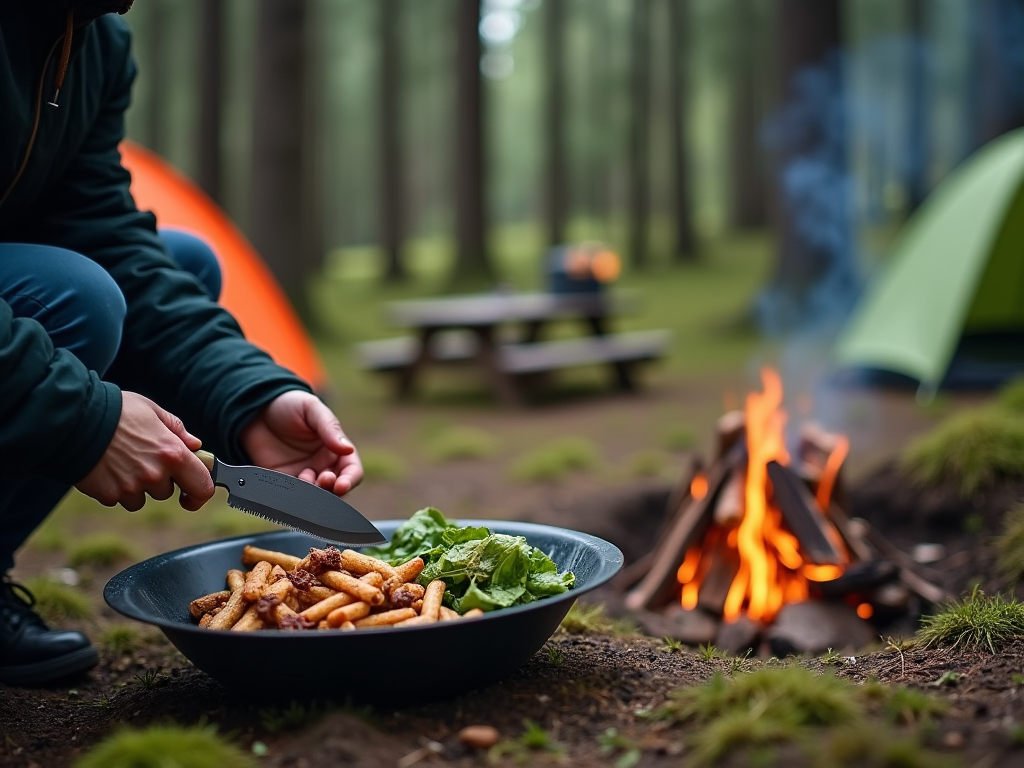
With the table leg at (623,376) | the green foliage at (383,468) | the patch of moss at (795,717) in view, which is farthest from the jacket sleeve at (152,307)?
the table leg at (623,376)

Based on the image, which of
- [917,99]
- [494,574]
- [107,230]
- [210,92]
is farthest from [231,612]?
[917,99]

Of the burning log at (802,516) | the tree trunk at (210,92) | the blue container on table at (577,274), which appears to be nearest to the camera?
the burning log at (802,516)

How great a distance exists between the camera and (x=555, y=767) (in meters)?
1.98

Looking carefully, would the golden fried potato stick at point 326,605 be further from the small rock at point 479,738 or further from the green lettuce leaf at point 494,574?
the small rock at point 479,738

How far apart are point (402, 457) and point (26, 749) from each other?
4834 mm

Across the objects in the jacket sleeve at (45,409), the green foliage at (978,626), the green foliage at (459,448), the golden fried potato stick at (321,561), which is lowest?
the green foliage at (459,448)

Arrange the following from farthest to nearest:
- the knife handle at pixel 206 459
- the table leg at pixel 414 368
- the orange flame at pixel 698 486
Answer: the table leg at pixel 414 368
the orange flame at pixel 698 486
the knife handle at pixel 206 459

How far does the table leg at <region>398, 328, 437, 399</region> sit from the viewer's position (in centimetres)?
948

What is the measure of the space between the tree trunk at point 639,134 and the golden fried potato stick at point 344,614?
1899 centimetres

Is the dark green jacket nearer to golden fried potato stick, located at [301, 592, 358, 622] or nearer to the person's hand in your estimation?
the person's hand

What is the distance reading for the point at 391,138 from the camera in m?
20.2

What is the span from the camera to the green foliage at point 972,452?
4664 millimetres

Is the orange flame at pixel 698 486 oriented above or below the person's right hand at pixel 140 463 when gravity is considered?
below

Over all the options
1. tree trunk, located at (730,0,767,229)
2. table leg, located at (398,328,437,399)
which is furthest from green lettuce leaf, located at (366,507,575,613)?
tree trunk, located at (730,0,767,229)
